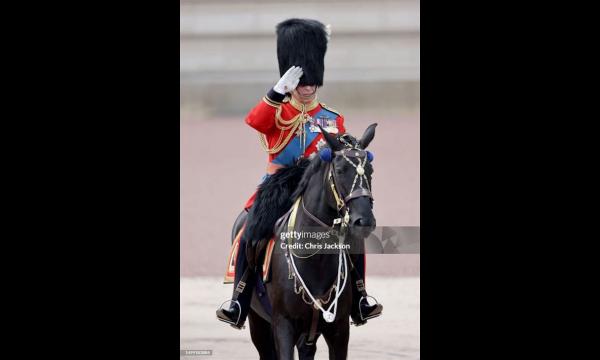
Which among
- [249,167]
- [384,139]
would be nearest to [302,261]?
[384,139]

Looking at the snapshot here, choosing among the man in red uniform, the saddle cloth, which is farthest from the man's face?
the saddle cloth

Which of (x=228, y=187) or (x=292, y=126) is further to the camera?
(x=228, y=187)

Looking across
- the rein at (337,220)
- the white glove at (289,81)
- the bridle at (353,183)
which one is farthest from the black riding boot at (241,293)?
the white glove at (289,81)

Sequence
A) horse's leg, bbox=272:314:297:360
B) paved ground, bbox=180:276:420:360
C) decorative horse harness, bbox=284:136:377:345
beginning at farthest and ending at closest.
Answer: paved ground, bbox=180:276:420:360
horse's leg, bbox=272:314:297:360
decorative horse harness, bbox=284:136:377:345

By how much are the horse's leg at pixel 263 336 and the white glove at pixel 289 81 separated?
49.7 inches

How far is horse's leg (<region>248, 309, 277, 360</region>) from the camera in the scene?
6.62 meters

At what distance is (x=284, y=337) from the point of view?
19.3ft

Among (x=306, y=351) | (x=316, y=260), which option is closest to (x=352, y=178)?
(x=316, y=260)

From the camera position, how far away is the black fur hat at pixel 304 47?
21.1ft

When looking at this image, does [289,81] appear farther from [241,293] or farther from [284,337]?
[284,337]

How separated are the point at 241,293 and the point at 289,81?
1.16 meters

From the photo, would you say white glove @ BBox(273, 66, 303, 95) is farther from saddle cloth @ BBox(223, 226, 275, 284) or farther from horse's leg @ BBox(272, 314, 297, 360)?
horse's leg @ BBox(272, 314, 297, 360)

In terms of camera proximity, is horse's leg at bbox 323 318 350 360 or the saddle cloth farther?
the saddle cloth

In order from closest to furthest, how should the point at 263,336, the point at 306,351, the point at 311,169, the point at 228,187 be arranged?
1. the point at 311,169
2. the point at 306,351
3. the point at 263,336
4. the point at 228,187
